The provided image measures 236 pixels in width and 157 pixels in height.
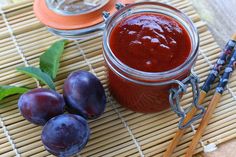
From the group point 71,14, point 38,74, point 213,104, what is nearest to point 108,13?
point 71,14

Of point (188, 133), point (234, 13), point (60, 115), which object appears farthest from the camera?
point (234, 13)

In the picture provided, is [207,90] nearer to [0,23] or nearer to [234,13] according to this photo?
[234,13]

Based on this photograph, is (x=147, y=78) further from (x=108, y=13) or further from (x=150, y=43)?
(x=108, y=13)

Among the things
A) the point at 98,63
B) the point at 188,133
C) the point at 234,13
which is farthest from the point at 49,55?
the point at 234,13

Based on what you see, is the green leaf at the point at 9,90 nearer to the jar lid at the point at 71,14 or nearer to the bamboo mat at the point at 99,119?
the bamboo mat at the point at 99,119

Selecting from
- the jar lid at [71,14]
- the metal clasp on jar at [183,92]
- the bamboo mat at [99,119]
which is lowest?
the bamboo mat at [99,119]

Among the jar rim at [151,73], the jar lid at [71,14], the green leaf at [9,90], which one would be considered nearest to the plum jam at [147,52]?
the jar rim at [151,73]
